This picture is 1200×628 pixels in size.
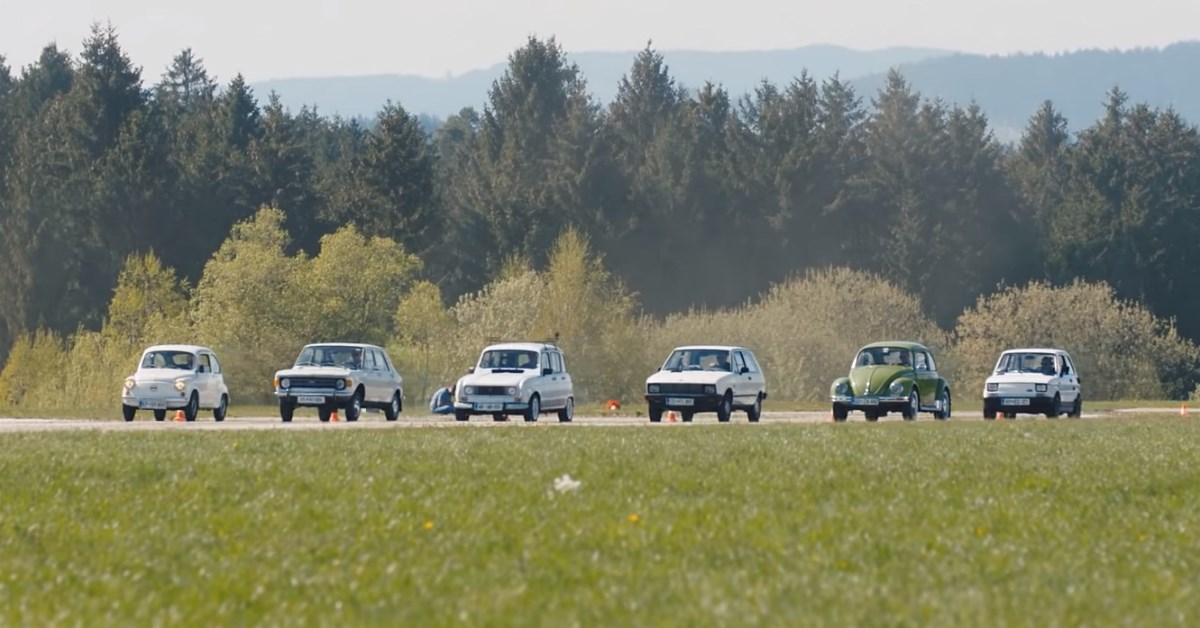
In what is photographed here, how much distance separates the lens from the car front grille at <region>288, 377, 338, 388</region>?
145 ft

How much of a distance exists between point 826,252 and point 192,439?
A: 86798mm

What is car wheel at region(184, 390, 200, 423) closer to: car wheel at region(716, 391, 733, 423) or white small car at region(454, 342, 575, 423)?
white small car at region(454, 342, 575, 423)

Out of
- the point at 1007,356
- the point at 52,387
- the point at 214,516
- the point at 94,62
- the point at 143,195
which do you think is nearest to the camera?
the point at 214,516

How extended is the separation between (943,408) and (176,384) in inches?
674

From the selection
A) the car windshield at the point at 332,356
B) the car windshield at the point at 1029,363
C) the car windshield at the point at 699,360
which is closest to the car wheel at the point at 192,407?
the car windshield at the point at 332,356

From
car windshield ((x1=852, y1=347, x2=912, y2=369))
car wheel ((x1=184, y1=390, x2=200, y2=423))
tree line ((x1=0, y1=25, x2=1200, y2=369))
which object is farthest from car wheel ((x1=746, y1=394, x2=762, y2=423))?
tree line ((x1=0, y1=25, x2=1200, y2=369))

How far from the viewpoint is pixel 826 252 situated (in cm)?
11350

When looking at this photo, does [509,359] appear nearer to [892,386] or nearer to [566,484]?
[892,386]

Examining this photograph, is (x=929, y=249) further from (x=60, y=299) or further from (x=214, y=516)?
(x=214, y=516)

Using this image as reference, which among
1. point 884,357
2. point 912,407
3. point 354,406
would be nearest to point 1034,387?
point 884,357

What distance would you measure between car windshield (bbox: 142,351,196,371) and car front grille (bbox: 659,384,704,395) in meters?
10.5

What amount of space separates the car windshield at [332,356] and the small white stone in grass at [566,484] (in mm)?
24428

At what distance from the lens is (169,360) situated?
45438 mm

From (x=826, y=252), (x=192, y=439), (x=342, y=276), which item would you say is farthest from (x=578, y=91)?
(x=192, y=439)
